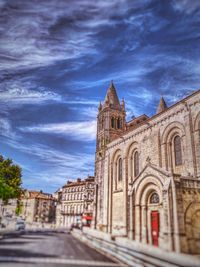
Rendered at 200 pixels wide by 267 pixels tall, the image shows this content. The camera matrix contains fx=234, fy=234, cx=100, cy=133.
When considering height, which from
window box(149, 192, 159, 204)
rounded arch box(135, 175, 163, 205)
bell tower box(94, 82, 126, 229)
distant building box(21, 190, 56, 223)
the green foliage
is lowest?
distant building box(21, 190, 56, 223)

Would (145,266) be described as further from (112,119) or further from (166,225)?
(112,119)

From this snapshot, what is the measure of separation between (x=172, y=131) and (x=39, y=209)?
7411 centimetres

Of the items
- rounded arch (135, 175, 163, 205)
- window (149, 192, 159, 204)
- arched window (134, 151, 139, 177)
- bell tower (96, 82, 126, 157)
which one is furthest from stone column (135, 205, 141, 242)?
bell tower (96, 82, 126, 157)

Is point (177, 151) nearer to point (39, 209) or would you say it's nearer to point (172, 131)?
point (172, 131)

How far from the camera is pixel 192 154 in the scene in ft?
67.5

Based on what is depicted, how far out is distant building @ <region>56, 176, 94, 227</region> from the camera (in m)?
63.9

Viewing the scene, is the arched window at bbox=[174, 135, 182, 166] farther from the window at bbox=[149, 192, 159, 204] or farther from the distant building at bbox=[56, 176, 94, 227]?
the distant building at bbox=[56, 176, 94, 227]

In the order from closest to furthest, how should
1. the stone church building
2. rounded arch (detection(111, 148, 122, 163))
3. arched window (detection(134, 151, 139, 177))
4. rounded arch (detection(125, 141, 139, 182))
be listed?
the stone church building → arched window (detection(134, 151, 139, 177)) → rounded arch (detection(125, 141, 139, 182)) → rounded arch (detection(111, 148, 122, 163))

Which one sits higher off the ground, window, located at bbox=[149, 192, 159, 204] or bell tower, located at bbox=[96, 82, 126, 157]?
bell tower, located at bbox=[96, 82, 126, 157]

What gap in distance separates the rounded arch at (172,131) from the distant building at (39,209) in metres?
71.0

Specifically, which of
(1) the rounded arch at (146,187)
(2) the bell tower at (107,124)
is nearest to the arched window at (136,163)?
(1) the rounded arch at (146,187)

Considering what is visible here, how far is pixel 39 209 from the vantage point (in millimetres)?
85938

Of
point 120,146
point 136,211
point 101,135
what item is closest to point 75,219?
point 101,135

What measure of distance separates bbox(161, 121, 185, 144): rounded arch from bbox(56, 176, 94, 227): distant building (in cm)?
4130
